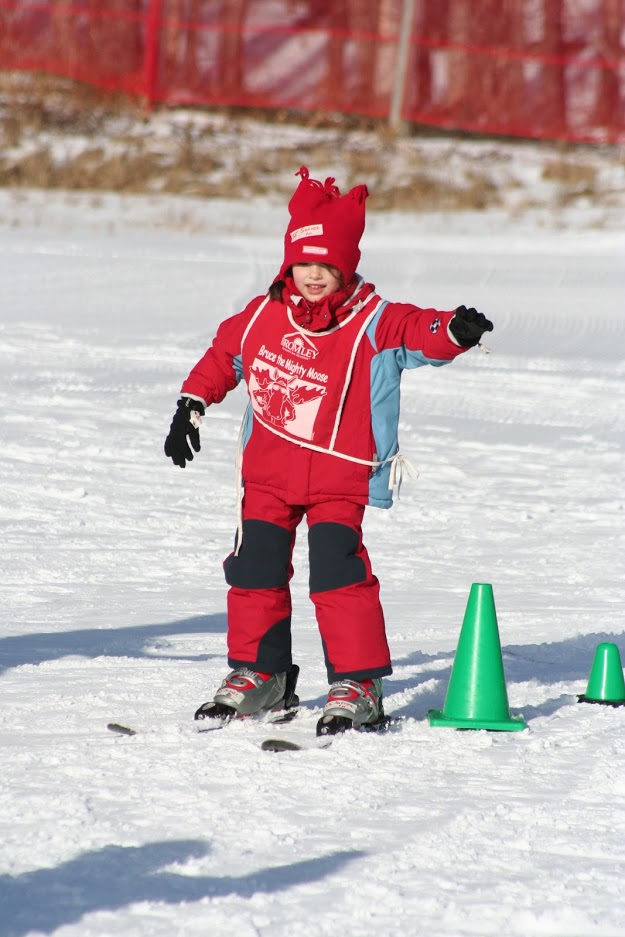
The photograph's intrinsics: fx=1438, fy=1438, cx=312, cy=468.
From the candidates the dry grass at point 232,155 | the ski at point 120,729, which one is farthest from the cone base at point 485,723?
the dry grass at point 232,155

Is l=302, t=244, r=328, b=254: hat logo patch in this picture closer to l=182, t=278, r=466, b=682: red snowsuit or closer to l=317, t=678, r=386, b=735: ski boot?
l=182, t=278, r=466, b=682: red snowsuit

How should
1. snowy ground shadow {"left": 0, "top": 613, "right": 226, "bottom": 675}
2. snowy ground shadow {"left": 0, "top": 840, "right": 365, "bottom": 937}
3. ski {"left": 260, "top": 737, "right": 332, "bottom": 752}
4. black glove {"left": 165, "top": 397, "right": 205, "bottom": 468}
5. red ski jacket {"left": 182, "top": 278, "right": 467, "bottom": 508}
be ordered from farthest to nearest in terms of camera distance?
snowy ground shadow {"left": 0, "top": 613, "right": 226, "bottom": 675}
black glove {"left": 165, "top": 397, "right": 205, "bottom": 468}
red ski jacket {"left": 182, "top": 278, "right": 467, "bottom": 508}
ski {"left": 260, "top": 737, "right": 332, "bottom": 752}
snowy ground shadow {"left": 0, "top": 840, "right": 365, "bottom": 937}

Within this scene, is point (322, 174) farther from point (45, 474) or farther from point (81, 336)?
point (45, 474)

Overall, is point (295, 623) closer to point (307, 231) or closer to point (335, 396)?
point (335, 396)

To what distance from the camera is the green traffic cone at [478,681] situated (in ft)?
12.9

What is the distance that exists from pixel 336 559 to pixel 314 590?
0.37 feet

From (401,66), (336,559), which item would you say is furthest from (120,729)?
(401,66)

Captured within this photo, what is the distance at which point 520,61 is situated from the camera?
59.3ft

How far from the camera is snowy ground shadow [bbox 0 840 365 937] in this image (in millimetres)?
2508

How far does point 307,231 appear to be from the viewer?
3.99 m

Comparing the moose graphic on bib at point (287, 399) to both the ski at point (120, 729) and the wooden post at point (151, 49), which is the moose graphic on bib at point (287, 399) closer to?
the ski at point (120, 729)

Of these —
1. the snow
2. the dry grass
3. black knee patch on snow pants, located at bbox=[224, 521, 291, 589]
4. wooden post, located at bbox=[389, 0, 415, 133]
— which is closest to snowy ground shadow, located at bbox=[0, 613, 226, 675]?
the snow

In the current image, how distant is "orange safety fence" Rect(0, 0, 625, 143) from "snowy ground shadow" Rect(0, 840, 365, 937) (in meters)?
16.4

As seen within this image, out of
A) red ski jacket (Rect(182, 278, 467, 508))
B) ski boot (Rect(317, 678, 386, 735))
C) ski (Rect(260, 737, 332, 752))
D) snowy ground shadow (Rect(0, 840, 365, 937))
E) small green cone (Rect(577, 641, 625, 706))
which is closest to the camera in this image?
snowy ground shadow (Rect(0, 840, 365, 937))
